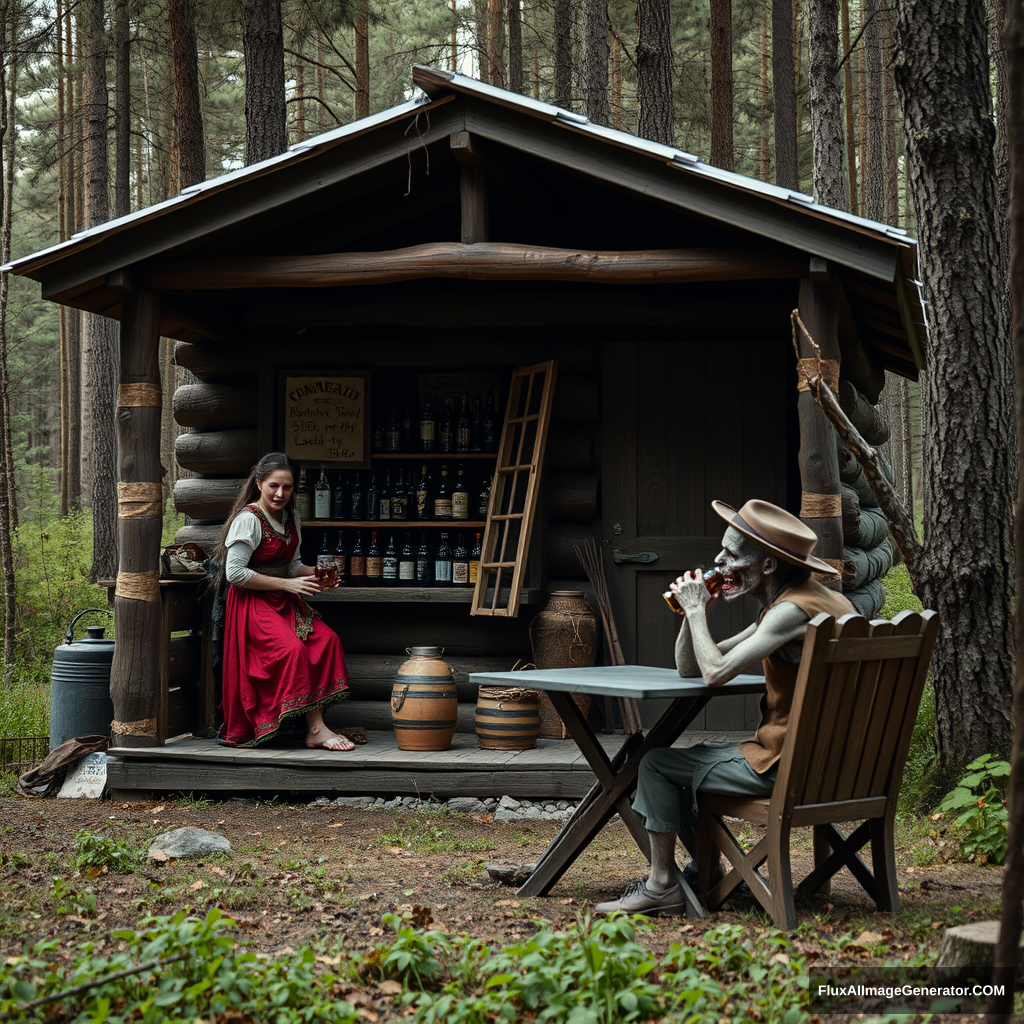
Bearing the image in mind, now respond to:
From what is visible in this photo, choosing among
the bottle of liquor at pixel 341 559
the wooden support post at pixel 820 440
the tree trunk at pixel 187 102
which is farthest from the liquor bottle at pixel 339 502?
the tree trunk at pixel 187 102

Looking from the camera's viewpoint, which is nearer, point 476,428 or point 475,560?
point 475,560

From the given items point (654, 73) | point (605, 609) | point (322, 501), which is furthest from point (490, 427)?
point (654, 73)

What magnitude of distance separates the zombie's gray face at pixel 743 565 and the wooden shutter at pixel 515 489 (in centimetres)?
315

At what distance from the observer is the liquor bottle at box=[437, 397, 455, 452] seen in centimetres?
809

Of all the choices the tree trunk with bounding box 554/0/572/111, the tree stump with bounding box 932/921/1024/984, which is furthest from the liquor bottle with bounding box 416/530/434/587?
the tree trunk with bounding box 554/0/572/111

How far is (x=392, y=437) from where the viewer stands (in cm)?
817

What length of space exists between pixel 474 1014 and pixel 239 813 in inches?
154

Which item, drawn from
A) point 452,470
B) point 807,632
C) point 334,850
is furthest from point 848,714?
point 452,470

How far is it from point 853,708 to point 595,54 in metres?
11.7

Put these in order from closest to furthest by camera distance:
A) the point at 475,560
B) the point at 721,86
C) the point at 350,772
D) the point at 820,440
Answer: the point at 820,440 → the point at 350,772 → the point at 475,560 → the point at 721,86

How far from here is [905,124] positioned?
6750 mm

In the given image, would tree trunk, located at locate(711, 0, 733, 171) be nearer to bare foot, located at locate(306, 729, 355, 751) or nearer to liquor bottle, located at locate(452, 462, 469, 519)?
liquor bottle, located at locate(452, 462, 469, 519)

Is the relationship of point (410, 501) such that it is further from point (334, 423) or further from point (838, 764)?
point (838, 764)

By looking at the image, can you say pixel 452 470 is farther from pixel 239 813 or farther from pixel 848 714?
pixel 848 714
